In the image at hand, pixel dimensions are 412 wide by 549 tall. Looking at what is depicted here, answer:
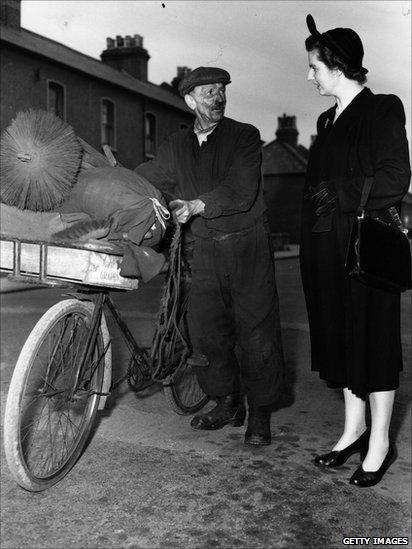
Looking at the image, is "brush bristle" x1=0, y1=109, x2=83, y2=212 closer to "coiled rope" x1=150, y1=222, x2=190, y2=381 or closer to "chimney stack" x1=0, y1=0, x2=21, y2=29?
"coiled rope" x1=150, y1=222, x2=190, y2=381

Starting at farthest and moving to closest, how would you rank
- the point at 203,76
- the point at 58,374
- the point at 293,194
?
the point at 293,194 → the point at 203,76 → the point at 58,374

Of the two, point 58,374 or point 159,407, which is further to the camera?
point 159,407

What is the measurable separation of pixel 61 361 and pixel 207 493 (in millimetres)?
953

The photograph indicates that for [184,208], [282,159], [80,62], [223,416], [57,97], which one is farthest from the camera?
[282,159]

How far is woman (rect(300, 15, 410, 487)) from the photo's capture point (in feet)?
11.3

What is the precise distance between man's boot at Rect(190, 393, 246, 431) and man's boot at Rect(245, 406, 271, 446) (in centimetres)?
29

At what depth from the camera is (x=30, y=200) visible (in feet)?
11.2

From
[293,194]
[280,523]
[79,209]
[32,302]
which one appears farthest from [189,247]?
[293,194]

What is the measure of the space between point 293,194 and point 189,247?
42.3 meters

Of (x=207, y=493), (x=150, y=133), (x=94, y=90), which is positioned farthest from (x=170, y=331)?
(x=150, y=133)

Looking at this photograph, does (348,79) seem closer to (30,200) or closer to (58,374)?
(30,200)

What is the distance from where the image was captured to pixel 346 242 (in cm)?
363

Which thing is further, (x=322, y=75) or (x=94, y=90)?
(x=94, y=90)

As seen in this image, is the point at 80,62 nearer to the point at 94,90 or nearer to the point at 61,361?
the point at 94,90
